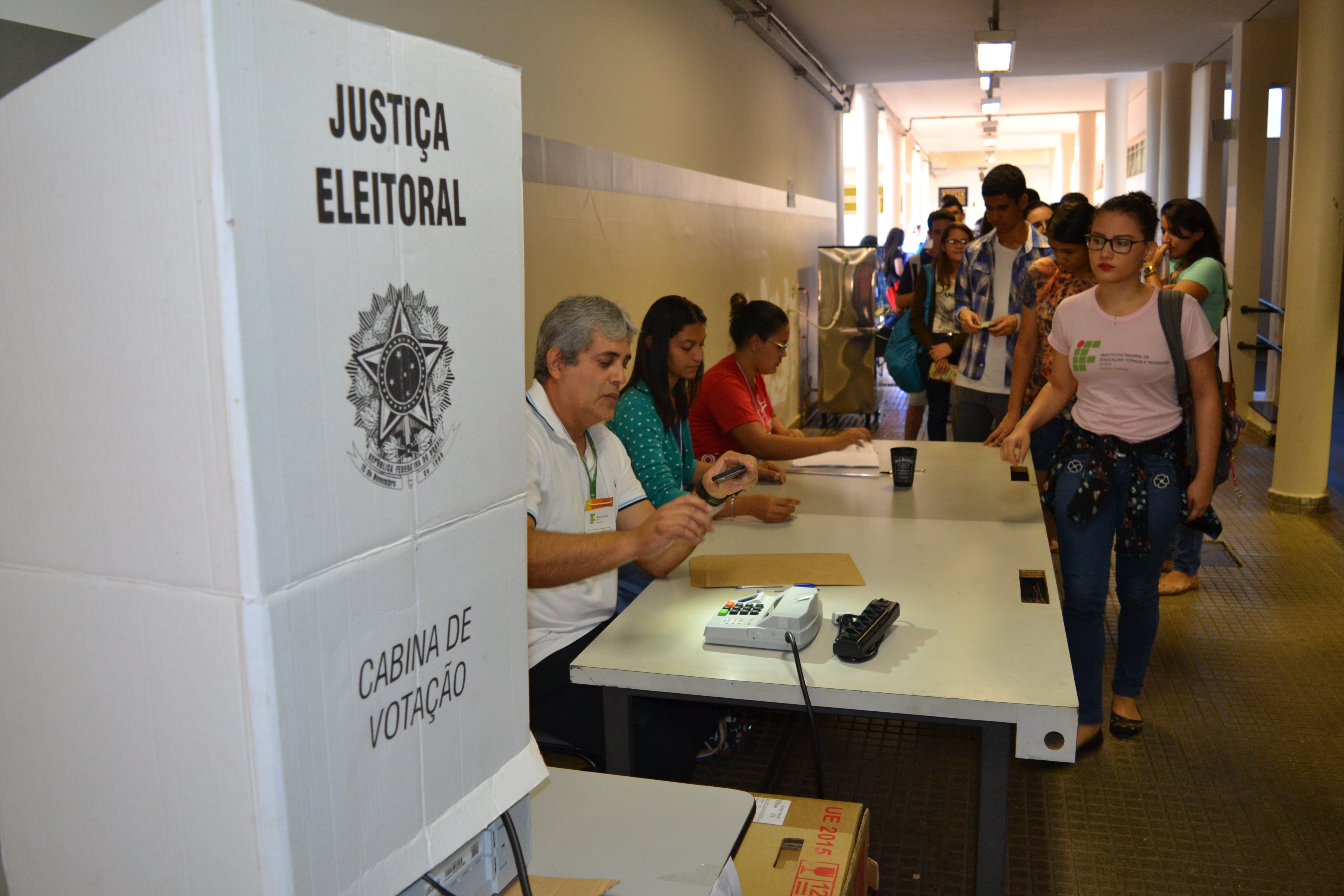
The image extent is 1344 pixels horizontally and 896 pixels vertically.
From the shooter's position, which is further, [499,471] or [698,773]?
[698,773]

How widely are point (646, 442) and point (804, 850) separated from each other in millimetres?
1334

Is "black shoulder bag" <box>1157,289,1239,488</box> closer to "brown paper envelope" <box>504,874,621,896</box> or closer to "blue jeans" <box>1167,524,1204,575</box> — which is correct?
"blue jeans" <box>1167,524,1204,575</box>

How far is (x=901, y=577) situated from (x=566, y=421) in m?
0.77

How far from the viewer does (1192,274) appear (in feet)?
11.8

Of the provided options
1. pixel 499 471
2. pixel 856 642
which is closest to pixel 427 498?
pixel 499 471

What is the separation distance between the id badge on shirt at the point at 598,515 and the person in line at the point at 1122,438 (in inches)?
41.1

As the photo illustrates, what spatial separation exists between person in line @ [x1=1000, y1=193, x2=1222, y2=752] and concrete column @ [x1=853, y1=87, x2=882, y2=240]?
893 centimetres

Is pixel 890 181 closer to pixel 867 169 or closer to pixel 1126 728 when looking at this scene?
pixel 867 169

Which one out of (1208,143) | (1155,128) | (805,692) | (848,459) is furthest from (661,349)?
(1155,128)

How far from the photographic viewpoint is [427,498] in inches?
31.7

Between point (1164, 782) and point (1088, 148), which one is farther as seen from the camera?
point (1088, 148)

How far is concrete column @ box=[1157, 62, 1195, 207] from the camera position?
9.08 meters

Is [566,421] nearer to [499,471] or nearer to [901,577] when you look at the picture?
[901,577]

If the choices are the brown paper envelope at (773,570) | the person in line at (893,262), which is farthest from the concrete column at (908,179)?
the brown paper envelope at (773,570)
